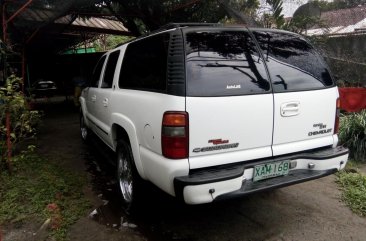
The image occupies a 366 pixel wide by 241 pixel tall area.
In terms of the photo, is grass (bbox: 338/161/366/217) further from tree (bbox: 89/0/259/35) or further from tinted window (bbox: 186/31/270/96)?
tree (bbox: 89/0/259/35)

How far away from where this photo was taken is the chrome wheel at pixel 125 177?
364 cm

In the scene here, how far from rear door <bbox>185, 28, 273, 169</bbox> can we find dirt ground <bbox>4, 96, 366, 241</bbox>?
844mm

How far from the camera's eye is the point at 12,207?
12.3 ft

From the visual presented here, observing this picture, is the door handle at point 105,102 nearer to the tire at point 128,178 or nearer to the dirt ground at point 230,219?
the tire at point 128,178

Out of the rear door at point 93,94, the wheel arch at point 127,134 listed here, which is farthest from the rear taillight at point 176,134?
the rear door at point 93,94

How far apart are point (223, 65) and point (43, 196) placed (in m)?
2.71

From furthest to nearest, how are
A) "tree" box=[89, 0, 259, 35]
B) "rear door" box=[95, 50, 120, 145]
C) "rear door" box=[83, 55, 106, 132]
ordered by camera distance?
"tree" box=[89, 0, 259, 35], "rear door" box=[83, 55, 106, 132], "rear door" box=[95, 50, 120, 145]

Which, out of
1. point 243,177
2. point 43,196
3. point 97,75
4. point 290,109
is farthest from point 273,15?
point 43,196

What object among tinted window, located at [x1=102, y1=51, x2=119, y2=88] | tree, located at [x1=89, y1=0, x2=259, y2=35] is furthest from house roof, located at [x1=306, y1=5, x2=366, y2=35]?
tinted window, located at [x1=102, y1=51, x2=119, y2=88]

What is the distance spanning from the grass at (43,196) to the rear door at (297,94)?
7.40ft

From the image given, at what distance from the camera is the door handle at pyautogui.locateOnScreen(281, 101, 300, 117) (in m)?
2.95

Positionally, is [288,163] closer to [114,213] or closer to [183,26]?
[183,26]

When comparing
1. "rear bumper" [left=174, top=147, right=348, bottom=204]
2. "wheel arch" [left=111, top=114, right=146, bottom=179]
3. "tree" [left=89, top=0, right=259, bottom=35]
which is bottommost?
"rear bumper" [left=174, top=147, right=348, bottom=204]

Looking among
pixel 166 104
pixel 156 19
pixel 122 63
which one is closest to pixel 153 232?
pixel 166 104
